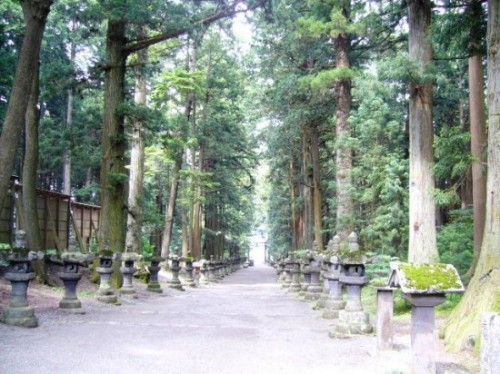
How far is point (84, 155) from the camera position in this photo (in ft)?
63.0

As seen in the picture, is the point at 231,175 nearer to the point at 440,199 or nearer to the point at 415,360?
the point at 440,199

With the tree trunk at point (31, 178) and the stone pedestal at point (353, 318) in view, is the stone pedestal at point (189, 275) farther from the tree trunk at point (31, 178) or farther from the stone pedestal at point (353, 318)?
the stone pedestal at point (353, 318)

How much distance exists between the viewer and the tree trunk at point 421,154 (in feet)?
33.4

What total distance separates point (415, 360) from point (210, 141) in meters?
27.2

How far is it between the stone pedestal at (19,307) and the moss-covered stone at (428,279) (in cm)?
662

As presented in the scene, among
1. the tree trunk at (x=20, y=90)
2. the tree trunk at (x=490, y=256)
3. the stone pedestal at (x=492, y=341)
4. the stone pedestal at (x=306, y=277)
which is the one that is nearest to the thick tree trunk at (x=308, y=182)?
the stone pedestal at (x=306, y=277)

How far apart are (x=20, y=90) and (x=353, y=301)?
693 centimetres

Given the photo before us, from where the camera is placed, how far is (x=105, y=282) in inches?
517

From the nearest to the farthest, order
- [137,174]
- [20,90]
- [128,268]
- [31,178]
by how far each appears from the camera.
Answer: [20,90], [31,178], [128,268], [137,174]

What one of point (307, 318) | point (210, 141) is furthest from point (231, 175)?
point (307, 318)

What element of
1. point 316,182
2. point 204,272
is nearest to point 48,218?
point 204,272

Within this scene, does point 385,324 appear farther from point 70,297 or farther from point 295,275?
point 295,275

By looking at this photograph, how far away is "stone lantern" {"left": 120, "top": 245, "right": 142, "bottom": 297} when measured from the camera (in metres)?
14.3

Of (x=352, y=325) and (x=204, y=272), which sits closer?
(x=352, y=325)
